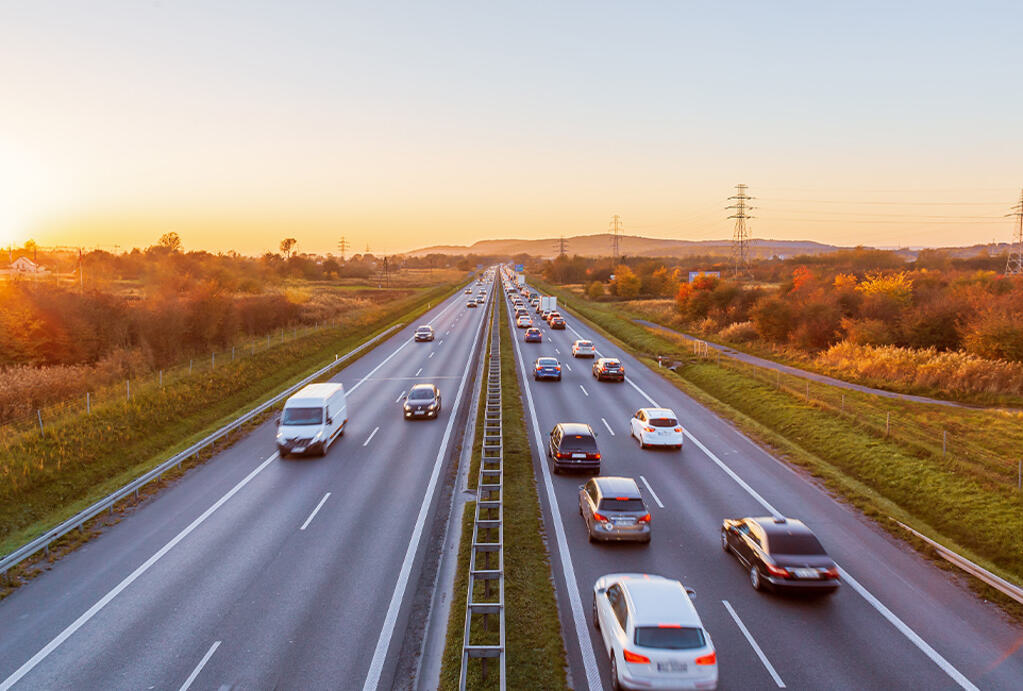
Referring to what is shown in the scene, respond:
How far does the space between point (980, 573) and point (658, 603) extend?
9.24 meters

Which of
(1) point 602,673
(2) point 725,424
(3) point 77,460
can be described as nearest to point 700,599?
(1) point 602,673

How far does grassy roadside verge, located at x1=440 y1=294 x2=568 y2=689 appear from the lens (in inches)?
394

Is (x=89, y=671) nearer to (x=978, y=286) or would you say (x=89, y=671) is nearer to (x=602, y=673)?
(x=602, y=673)

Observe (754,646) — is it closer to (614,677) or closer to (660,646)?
(660,646)

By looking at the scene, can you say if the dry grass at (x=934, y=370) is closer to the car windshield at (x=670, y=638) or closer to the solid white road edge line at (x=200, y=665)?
the car windshield at (x=670, y=638)

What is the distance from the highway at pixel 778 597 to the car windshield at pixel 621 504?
1060 mm

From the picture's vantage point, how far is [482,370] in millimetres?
40656

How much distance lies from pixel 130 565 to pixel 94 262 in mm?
112531

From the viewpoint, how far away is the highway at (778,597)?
34.6ft

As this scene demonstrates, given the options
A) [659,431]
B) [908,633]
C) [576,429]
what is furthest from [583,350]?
[908,633]

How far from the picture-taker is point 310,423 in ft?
75.4

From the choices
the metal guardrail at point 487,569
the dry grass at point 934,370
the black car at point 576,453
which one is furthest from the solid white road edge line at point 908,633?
the dry grass at point 934,370

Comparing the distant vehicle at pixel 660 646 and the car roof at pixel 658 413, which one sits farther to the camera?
the car roof at pixel 658 413

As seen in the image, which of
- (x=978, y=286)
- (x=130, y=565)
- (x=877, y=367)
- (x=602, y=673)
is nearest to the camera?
(x=602, y=673)
